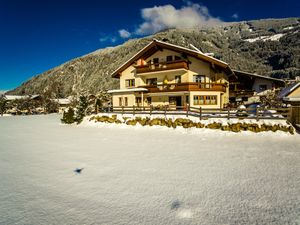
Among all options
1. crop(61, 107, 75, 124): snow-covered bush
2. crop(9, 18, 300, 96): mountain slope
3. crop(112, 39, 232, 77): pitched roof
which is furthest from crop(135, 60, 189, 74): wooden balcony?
crop(9, 18, 300, 96): mountain slope

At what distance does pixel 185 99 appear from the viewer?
85.4 ft

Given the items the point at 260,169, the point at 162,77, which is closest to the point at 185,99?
the point at 162,77

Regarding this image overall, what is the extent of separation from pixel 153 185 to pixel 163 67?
22460 mm

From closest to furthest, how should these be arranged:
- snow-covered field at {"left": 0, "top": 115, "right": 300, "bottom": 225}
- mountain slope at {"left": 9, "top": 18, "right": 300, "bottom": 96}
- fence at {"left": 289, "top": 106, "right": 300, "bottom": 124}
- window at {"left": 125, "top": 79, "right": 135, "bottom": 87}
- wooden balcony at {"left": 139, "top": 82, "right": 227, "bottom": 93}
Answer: snow-covered field at {"left": 0, "top": 115, "right": 300, "bottom": 225}
fence at {"left": 289, "top": 106, "right": 300, "bottom": 124}
wooden balcony at {"left": 139, "top": 82, "right": 227, "bottom": 93}
window at {"left": 125, "top": 79, "right": 135, "bottom": 87}
mountain slope at {"left": 9, "top": 18, "right": 300, "bottom": 96}

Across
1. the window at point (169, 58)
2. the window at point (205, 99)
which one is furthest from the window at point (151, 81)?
the window at point (205, 99)

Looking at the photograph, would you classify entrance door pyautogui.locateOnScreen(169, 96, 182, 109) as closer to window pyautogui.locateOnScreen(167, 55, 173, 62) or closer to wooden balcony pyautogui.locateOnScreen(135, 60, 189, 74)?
wooden balcony pyautogui.locateOnScreen(135, 60, 189, 74)

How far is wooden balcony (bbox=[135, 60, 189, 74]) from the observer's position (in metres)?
25.2

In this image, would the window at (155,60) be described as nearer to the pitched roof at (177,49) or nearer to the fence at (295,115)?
the pitched roof at (177,49)

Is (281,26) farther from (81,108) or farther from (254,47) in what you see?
(81,108)

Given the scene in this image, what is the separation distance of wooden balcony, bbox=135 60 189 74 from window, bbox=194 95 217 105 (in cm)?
438

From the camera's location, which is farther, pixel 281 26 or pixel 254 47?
pixel 281 26

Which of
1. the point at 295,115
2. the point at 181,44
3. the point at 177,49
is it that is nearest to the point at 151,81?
the point at 177,49

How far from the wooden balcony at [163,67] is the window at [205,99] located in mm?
4377

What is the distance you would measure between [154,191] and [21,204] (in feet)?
11.7
